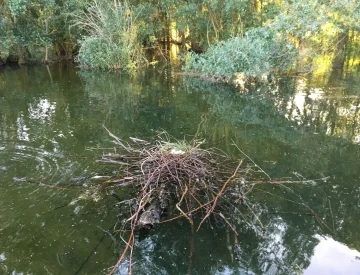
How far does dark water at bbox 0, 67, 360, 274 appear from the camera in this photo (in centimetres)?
297

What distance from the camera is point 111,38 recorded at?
14227mm

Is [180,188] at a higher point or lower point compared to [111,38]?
lower

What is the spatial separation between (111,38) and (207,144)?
10334mm

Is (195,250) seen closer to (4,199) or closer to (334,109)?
(4,199)

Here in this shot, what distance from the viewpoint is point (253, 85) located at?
1166 centimetres

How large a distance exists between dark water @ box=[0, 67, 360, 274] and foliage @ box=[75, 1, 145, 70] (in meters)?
5.04

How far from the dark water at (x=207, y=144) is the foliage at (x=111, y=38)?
5045mm

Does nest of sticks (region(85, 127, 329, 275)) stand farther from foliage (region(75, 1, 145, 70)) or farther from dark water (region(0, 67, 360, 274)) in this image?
foliage (region(75, 1, 145, 70))

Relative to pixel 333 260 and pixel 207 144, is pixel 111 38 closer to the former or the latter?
pixel 207 144

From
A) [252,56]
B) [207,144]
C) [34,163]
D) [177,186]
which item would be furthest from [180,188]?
[252,56]

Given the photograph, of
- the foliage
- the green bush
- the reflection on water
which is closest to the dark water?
the reflection on water

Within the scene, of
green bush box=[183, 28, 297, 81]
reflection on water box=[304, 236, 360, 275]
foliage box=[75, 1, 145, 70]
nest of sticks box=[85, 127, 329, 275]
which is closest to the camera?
reflection on water box=[304, 236, 360, 275]

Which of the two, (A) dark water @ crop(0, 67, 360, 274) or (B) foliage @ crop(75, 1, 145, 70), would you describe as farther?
(B) foliage @ crop(75, 1, 145, 70)

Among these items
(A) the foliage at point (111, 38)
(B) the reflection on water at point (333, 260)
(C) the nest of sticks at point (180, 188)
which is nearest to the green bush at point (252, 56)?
(A) the foliage at point (111, 38)
